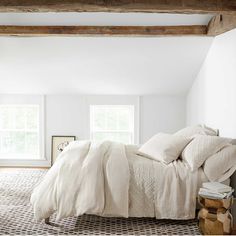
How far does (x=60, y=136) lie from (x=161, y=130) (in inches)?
75.8

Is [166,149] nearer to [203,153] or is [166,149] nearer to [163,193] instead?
[203,153]

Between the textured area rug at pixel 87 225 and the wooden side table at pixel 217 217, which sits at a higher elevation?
the wooden side table at pixel 217 217

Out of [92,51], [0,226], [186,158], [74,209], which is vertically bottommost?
[0,226]

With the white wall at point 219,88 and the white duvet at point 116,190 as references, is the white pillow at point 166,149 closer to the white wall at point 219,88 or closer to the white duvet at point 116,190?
the white duvet at point 116,190

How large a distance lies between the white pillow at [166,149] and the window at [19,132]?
3.22m

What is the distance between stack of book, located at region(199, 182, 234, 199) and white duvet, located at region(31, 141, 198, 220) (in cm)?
24

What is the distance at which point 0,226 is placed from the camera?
11.0 ft

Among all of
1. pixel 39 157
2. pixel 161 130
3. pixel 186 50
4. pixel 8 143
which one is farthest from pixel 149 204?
pixel 8 143

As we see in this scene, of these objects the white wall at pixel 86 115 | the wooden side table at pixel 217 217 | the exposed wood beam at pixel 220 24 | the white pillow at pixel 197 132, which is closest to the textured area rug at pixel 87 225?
the wooden side table at pixel 217 217

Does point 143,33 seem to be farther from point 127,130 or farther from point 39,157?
point 39,157

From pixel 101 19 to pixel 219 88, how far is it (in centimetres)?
180

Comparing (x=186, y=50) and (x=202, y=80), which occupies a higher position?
(x=186, y=50)

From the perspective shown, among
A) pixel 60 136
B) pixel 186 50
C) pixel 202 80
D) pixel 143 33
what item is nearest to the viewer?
pixel 143 33

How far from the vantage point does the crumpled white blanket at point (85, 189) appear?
125 inches
